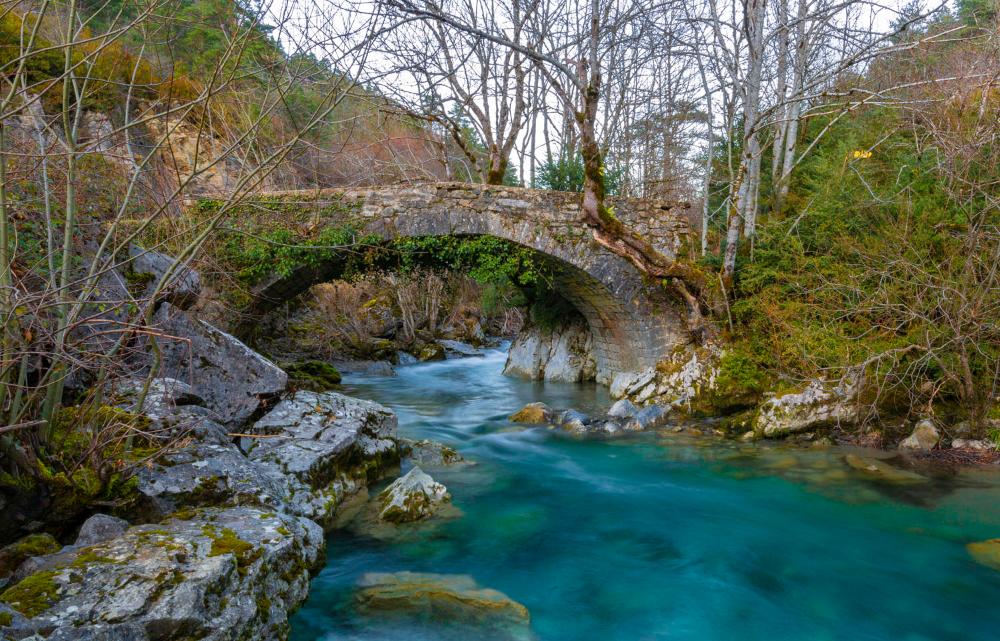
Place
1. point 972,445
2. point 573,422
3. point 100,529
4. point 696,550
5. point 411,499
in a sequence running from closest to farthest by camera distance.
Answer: point 100,529
point 696,550
point 411,499
point 972,445
point 573,422

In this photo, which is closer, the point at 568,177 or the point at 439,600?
the point at 439,600

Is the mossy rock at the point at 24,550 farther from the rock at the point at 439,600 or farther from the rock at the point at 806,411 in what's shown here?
the rock at the point at 806,411

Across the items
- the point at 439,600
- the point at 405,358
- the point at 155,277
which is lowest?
the point at 439,600

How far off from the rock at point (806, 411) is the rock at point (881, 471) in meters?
0.68

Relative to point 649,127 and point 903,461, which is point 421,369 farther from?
point 903,461

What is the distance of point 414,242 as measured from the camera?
8453 mm

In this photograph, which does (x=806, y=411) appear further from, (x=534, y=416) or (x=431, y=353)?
(x=431, y=353)

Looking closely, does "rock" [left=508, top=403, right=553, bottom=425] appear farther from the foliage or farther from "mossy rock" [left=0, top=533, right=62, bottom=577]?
"mossy rock" [left=0, top=533, right=62, bottom=577]

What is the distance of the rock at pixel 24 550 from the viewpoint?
8.57ft

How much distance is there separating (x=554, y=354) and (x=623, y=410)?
391 centimetres

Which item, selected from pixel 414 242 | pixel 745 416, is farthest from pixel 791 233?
pixel 414 242

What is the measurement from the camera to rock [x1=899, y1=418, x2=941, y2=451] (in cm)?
607

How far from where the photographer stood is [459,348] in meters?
16.4

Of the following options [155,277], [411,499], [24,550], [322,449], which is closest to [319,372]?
[155,277]
